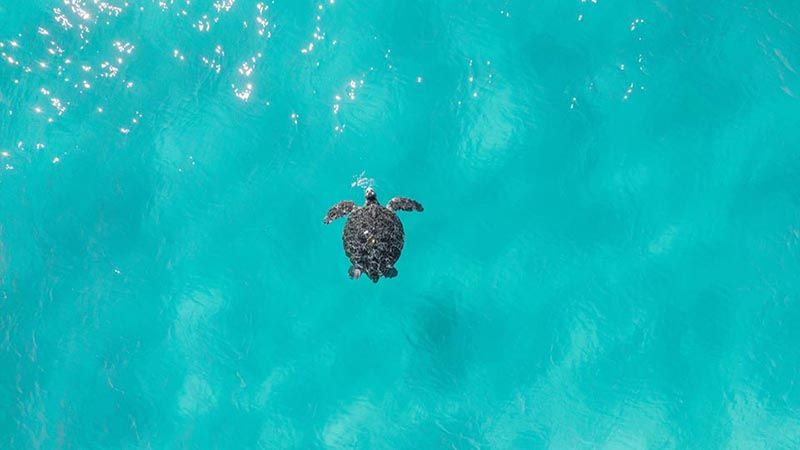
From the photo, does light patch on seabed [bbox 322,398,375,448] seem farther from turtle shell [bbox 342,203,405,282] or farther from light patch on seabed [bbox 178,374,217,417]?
turtle shell [bbox 342,203,405,282]

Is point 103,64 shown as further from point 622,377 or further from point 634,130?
point 622,377

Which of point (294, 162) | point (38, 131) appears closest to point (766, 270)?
point (294, 162)

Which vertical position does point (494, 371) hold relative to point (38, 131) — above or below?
above

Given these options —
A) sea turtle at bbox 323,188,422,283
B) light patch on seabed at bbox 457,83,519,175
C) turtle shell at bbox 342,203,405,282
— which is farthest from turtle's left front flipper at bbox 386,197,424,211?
light patch on seabed at bbox 457,83,519,175

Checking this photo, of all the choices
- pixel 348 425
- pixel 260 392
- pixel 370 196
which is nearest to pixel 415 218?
pixel 370 196

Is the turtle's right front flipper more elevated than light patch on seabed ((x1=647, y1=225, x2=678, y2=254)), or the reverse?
light patch on seabed ((x1=647, y1=225, x2=678, y2=254))

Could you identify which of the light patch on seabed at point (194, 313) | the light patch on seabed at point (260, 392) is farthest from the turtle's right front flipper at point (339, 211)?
the light patch on seabed at point (260, 392)
